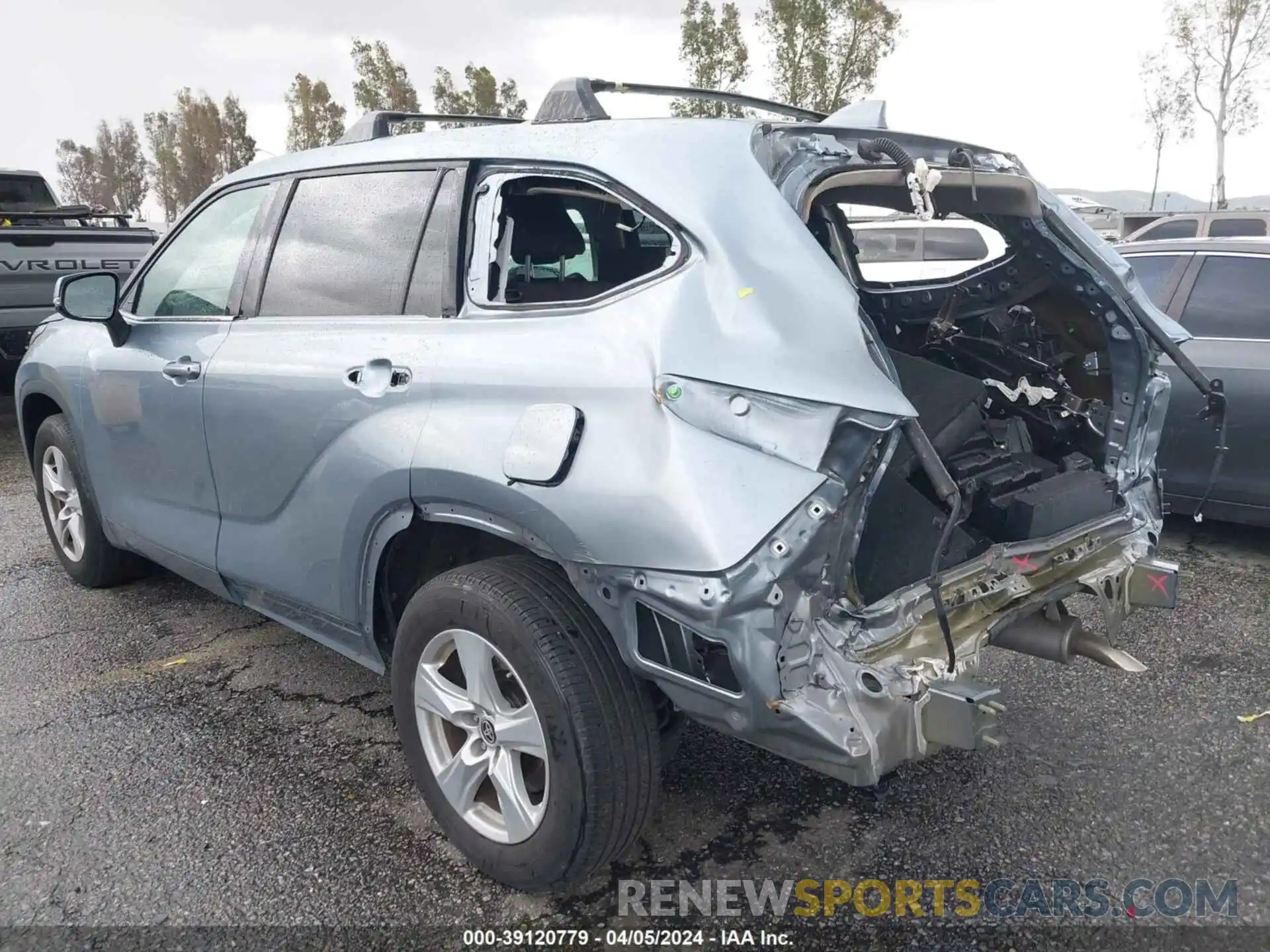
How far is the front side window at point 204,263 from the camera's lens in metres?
3.41

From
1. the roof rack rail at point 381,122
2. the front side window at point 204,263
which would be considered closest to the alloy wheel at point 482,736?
the front side window at point 204,263

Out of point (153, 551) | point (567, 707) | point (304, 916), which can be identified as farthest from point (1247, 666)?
point (153, 551)

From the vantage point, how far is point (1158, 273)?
5191 millimetres

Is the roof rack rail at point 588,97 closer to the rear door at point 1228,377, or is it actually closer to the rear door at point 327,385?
the rear door at point 327,385

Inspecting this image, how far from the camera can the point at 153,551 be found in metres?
3.87

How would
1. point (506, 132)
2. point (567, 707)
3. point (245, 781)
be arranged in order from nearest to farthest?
point (567, 707) < point (506, 132) < point (245, 781)

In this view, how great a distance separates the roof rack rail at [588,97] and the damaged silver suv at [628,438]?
18 mm

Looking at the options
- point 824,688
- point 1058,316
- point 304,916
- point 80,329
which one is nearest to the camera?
point 824,688

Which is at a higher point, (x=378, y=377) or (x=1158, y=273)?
(x=378, y=377)

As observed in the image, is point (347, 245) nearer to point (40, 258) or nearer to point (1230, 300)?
point (1230, 300)

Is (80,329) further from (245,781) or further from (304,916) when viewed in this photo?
(304,916)

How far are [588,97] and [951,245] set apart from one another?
704 cm

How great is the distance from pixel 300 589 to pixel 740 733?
1.60 meters

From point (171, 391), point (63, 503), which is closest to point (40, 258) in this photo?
point (63, 503)
